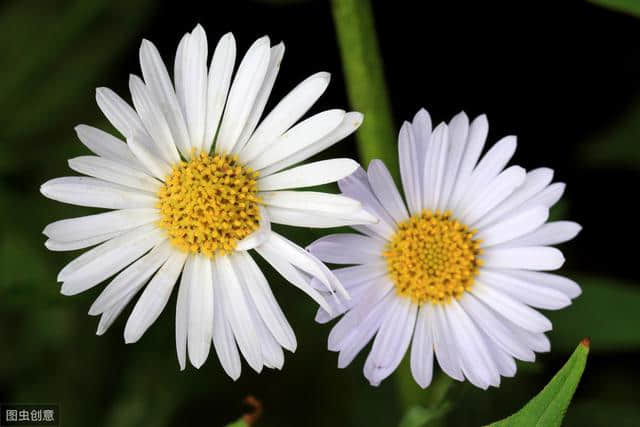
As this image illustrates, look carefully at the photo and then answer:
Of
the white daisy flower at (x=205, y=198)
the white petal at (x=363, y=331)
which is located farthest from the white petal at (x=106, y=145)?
the white petal at (x=363, y=331)

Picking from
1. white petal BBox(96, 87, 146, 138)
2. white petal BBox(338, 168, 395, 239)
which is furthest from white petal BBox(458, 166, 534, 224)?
white petal BBox(96, 87, 146, 138)

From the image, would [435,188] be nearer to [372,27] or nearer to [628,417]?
[372,27]

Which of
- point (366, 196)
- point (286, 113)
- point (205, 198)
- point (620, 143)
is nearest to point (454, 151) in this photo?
point (366, 196)

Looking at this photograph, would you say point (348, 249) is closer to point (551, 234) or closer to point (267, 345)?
point (267, 345)

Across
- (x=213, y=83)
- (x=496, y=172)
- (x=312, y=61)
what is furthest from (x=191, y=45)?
(x=312, y=61)

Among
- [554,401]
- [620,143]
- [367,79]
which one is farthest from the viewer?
[620,143]

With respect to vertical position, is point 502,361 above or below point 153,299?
below
